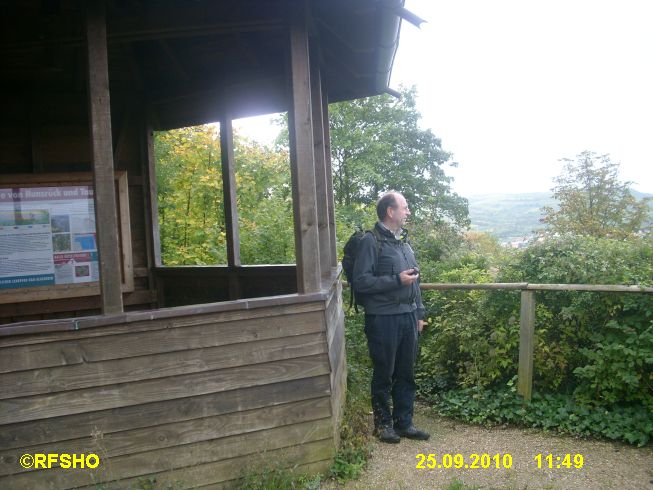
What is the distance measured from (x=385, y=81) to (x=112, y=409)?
13.6 ft

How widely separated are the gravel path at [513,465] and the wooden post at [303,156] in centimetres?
144

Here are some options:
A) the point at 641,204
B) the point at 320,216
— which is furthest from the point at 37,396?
the point at 641,204

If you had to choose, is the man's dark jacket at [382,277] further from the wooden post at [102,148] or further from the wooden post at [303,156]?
the wooden post at [102,148]

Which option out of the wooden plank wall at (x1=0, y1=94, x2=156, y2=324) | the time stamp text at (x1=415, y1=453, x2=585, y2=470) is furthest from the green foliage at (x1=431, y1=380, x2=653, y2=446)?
the wooden plank wall at (x1=0, y1=94, x2=156, y2=324)

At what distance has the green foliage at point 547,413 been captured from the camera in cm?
442

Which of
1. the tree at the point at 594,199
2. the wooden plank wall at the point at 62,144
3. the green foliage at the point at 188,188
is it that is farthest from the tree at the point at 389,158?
the wooden plank wall at the point at 62,144

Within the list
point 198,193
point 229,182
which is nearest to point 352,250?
point 229,182

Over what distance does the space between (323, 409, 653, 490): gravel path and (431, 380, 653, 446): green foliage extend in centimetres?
11

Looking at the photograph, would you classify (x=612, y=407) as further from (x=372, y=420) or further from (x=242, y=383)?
(x=242, y=383)

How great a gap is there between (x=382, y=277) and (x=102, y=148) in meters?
2.11

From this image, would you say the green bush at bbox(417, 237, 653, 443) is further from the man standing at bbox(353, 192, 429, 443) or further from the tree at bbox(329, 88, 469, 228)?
the tree at bbox(329, 88, 469, 228)

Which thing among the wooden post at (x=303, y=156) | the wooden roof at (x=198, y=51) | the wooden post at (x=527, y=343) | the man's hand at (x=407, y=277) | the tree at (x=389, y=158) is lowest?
the wooden post at (x=527, y=343)

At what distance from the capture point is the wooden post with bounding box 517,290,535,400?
5.02 meters

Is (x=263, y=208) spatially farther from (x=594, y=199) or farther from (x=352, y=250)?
(x=594, y=199)
